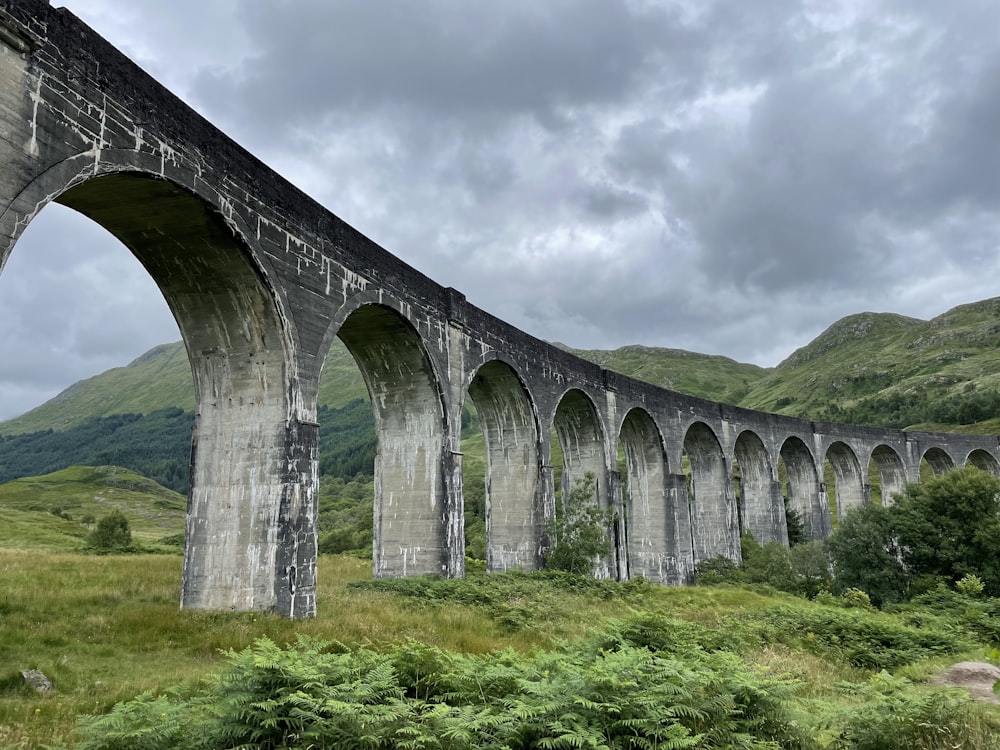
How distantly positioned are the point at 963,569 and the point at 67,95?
3077 cm

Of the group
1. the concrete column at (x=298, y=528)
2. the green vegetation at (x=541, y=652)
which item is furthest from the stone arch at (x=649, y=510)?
the concrete column at (x=298, y=528)

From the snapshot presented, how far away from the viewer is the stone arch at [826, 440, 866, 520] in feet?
154

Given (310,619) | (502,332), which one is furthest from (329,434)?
(310,619)

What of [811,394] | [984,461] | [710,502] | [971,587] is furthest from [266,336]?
[811,394]

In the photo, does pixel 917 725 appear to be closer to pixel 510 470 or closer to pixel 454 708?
pixel 454 708

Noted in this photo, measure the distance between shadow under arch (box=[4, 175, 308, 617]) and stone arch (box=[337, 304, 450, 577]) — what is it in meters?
4.89

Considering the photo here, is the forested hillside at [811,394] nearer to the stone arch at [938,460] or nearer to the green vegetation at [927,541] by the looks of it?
the stone arch at [938,460]

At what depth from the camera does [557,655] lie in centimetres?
718

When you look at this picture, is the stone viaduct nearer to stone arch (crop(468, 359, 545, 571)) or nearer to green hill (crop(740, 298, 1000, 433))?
stone arch (crop(468, 359, 545, 571))

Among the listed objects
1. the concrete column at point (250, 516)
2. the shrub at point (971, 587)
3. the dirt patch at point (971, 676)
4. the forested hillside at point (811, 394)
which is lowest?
the shrub at point (971, 587)

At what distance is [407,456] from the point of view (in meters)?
20.5

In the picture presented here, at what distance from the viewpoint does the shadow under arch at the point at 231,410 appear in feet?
43.1

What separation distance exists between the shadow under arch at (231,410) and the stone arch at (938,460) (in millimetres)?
52817

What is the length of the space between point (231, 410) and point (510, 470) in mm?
13250
